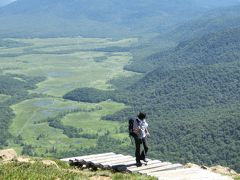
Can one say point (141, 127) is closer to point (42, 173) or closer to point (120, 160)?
point (120, 160)

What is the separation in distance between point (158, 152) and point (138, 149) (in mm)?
152712

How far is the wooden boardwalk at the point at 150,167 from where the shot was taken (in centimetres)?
3494

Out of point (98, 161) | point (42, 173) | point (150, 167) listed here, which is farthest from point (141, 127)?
point (42, 173)

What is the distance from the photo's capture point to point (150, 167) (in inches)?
1521

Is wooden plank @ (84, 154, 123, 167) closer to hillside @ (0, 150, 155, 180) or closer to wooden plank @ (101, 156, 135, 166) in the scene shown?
wooden plank @ (101, 156, 135, 166)

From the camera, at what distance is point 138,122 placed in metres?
40.0

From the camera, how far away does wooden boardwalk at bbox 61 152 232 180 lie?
3494 cm

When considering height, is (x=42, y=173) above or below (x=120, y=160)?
above

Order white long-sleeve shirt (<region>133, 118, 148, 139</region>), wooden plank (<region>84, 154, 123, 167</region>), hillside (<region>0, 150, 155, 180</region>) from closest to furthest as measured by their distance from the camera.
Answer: hillside (<region>0, 150, 155, 180</region>)
white long-sleeve shirt (<region>133, 118, 148, 139</region>)
wooden plank (<region>84, 154, 123, 167</region>)

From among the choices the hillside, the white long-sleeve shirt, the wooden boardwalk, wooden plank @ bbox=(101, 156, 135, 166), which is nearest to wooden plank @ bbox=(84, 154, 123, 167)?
the wooden boardwalk

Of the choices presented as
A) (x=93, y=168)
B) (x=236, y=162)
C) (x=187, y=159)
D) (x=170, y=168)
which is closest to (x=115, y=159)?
(x=93, y=168)

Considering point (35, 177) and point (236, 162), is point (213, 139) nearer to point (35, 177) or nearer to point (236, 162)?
point (236, 162)

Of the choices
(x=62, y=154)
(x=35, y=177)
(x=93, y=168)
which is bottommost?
(x=62, y=154)

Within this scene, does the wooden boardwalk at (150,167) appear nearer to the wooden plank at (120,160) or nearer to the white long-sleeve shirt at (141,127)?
the wooden plank at (120,160)
